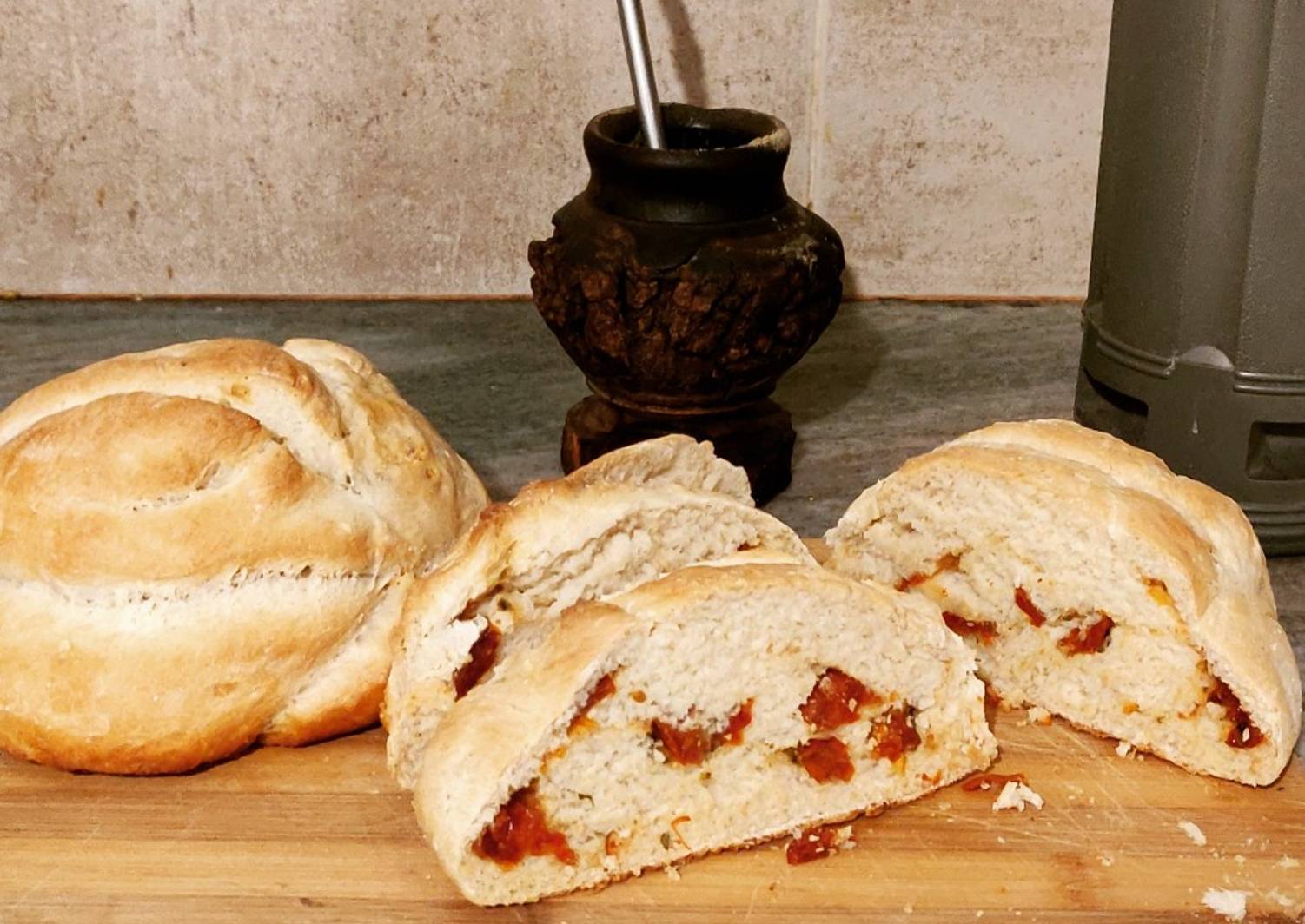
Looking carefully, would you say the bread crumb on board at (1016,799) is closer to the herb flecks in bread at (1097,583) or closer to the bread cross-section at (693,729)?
the bread cross-section at (693,729)

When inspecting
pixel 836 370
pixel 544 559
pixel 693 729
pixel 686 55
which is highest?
pixel 686 55

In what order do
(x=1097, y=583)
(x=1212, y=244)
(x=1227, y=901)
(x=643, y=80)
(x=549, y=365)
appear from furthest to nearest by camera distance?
(x=549, y=365) < (x=643, y=80) < (x=1212, y=244) < (x=1097, y=583) < (x=1227, y=901)

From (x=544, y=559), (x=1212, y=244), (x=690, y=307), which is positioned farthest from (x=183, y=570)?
(x=1212, y=244)

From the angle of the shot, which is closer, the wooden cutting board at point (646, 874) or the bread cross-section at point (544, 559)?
the wooden cutting board at point (646, 874)

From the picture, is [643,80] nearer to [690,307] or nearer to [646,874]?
[690,307]

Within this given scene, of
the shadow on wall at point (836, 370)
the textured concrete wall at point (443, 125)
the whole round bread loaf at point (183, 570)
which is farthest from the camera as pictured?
the textured concrete wall at point (443, 125)

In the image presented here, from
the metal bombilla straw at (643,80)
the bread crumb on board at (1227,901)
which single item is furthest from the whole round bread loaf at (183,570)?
the bread crumb on board at (1227,901)

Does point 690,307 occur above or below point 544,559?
above
